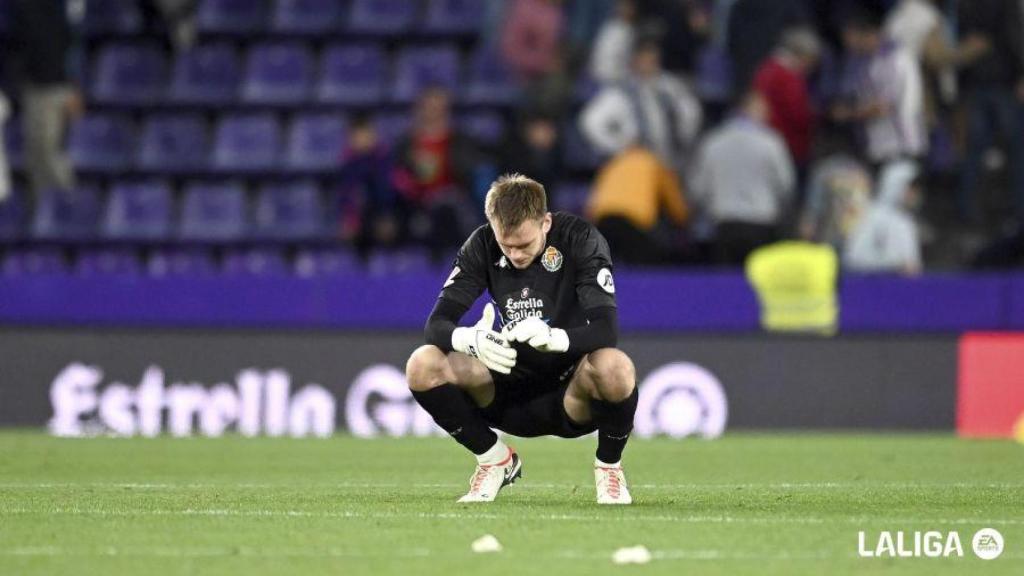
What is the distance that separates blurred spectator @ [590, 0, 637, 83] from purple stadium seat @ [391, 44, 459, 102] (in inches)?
70.9

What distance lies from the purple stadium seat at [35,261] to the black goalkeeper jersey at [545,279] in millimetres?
11061

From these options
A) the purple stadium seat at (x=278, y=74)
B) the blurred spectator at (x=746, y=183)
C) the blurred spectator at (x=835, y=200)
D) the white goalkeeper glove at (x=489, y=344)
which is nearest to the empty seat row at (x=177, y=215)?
the purple stadium seat at (x=278, y=74)

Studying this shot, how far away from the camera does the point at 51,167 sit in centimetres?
1984

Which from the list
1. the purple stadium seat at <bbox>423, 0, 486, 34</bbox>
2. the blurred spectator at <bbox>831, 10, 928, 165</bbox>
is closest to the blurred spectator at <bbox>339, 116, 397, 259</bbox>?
the purple stadium seat at <bbox>423, 0, 486, 34</bbox>

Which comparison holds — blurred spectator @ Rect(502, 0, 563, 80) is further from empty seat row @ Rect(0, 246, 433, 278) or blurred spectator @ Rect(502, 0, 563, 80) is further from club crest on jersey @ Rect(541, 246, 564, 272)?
club crest on jersey @ Rect(541, 246, 564, 272)

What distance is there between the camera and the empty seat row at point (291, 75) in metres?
20.4

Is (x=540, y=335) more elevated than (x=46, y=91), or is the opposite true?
(x=46, y=91)

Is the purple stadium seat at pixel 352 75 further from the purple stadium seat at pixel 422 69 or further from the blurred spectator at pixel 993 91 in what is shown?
the blurred spectator at pixel 993 91

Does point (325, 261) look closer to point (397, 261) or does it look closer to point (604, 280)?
point (397, 261)

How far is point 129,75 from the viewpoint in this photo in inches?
821

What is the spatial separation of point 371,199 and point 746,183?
3608 millimetres

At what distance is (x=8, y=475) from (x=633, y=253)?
7.50 m

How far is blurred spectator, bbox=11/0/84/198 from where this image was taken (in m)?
19.6

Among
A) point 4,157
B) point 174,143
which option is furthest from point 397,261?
point 4,157
